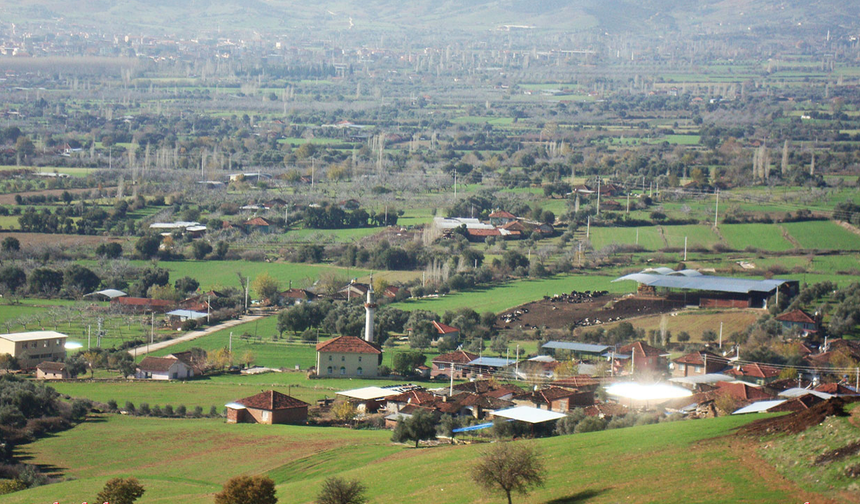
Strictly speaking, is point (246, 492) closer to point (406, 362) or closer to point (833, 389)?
point (833, 389)

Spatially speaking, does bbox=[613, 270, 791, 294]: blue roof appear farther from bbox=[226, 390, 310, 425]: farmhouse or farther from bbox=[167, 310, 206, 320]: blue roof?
bbox=[226, 390, 310, 425]: farmhouse

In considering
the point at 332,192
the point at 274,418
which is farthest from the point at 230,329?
the point at 332,192

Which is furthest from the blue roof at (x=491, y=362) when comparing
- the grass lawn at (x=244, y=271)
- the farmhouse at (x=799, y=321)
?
the grass lawn at (x=244, y=271)

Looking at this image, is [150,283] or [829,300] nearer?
[829,300]

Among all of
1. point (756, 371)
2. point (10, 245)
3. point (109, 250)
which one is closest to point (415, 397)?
point (756, 371)

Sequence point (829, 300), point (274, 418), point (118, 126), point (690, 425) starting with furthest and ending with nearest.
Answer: point (118, 126), point (829, 300), point (274, 418), point (690, 425)

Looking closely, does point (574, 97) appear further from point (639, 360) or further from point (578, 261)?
point (639, 360)
